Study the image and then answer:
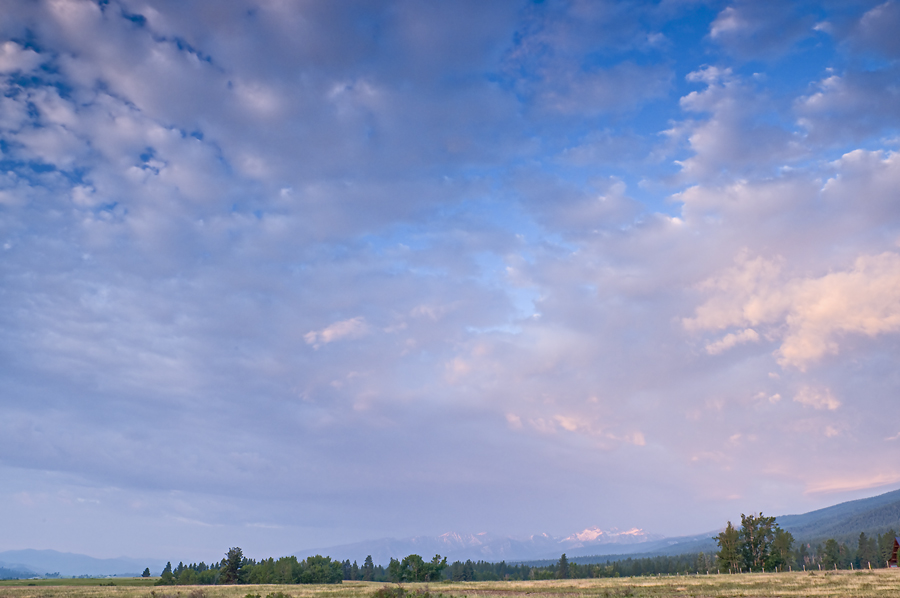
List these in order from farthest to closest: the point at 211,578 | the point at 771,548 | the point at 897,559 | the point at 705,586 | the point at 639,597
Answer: the point at 211,578
the point at 771,548
the point at 897,559
the point at 705,586
the point at 639,597

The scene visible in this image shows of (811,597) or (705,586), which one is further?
(705,586)

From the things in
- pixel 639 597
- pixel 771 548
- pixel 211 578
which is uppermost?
pixel 639 597

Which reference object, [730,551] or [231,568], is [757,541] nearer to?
[730,551]

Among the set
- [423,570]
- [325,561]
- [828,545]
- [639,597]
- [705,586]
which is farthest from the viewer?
[828,545]

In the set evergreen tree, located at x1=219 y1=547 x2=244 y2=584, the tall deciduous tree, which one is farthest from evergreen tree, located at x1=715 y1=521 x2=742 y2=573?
evergreen tree, located at x1=219 y1=547 x2=244 y2=584

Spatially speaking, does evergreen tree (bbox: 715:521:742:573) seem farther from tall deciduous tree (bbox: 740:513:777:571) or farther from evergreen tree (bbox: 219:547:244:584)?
evergreen tree (bbox: 219:547:244:584)

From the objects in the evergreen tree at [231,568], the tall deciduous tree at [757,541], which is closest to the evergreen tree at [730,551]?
the tall deciduous tree at [757,541]

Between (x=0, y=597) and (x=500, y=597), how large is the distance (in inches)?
2202

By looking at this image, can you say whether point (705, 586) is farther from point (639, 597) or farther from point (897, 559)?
point (897, 559)

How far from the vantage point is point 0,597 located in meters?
60.3

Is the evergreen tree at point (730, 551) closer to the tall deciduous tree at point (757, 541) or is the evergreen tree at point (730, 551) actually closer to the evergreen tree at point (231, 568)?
the tall deciduous tree at point (757, 541)

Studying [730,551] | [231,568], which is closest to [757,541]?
[730,551]

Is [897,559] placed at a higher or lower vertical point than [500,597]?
lower

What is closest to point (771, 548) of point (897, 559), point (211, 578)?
point (897, 559)
